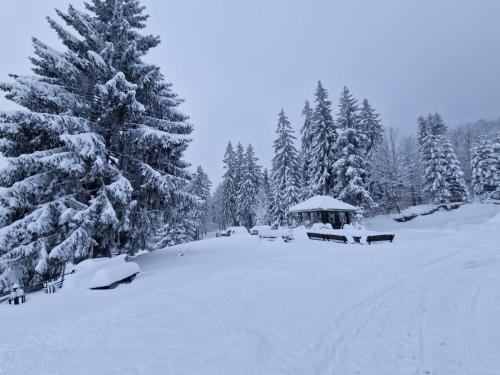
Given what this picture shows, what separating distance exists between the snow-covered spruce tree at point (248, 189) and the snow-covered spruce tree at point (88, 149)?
26424 millimetres

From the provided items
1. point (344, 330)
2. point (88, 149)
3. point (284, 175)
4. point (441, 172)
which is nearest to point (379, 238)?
point (344, 330)

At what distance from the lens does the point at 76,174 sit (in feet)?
34.3

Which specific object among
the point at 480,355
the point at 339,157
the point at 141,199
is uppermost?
the point at 339,157

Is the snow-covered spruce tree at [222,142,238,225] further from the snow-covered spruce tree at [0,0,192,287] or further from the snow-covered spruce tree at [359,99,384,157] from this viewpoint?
the snow-covered spruce tree at [0,0,192,287]

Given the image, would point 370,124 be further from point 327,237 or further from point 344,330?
point 344,330

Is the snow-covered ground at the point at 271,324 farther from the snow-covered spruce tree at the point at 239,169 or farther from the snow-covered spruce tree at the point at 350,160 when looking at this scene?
the snow-covered spruce tree at the point at 239,169

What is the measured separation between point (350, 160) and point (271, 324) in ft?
87.1

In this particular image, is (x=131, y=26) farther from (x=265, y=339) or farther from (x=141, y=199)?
(x=265, y=339)

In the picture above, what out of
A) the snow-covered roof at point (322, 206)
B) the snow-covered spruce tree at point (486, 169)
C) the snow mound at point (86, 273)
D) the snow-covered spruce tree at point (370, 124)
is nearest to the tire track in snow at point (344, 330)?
the snow mound at point (86, 273)

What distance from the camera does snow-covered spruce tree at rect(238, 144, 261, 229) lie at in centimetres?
4109

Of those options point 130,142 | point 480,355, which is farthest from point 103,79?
point 480,355

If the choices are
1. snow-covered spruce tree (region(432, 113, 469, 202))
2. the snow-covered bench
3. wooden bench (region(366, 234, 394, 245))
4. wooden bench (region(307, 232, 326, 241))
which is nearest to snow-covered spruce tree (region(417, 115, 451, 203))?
snow-covered spruce tree (region(432, 113, 469, 202))

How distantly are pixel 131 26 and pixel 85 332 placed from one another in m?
15.4

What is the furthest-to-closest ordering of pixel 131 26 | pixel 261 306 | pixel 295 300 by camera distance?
pixel 131 26
pixel 295 300
pixel 261 306
